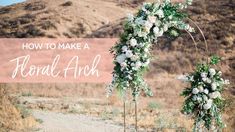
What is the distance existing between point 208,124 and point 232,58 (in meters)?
28.9

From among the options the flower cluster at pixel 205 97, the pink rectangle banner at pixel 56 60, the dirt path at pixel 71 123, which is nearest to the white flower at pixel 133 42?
the flower cluster at pixel 205 97

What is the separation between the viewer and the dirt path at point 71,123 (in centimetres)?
1892

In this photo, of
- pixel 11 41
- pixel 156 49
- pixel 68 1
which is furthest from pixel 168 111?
pixel 68 1

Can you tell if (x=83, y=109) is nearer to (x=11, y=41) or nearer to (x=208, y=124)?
(x=208, y=124)

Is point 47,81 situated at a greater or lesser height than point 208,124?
lesser

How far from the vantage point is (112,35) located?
2015 inches

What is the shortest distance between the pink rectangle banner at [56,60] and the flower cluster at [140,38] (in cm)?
2860

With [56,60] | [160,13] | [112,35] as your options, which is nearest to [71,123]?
[160,13]

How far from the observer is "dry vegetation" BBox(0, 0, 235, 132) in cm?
2452

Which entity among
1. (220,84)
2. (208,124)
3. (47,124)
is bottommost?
(47,124)

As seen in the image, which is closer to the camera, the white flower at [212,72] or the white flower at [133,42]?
the white flower at [133,42]

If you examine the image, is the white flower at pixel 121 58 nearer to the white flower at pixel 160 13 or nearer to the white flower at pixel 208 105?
the white flower at pixel 160 13

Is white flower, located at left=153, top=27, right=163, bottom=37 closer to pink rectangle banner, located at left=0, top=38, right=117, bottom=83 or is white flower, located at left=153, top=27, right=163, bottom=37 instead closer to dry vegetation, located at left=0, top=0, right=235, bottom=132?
dry vegetation, located at left=0, top=0, right=235, bottom=132

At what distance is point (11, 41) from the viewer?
55.3m
